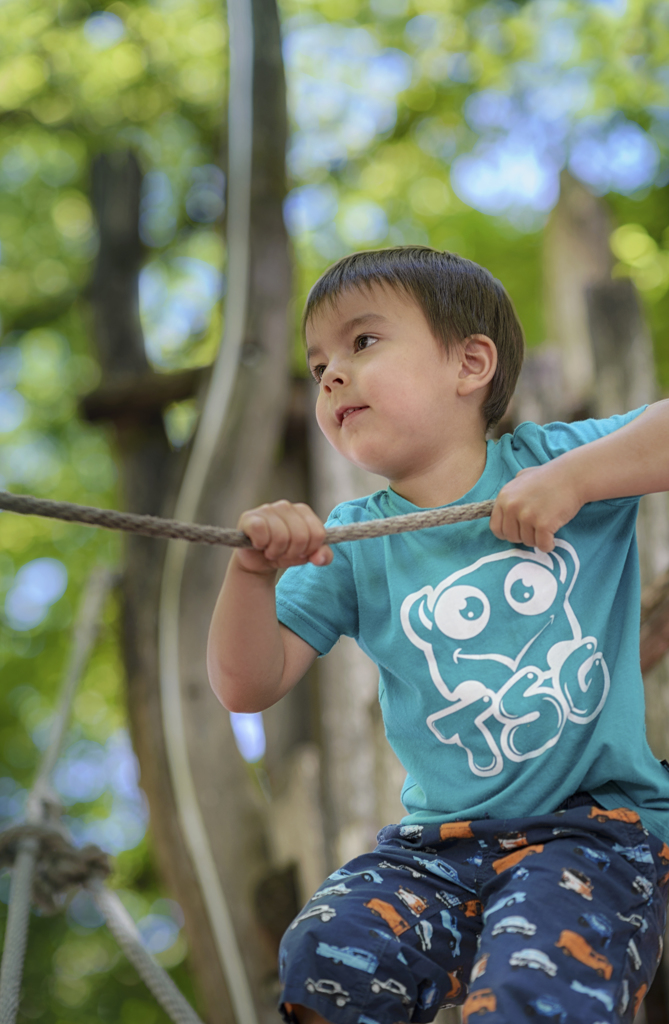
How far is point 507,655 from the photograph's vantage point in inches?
49.0

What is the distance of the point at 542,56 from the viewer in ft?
18.3

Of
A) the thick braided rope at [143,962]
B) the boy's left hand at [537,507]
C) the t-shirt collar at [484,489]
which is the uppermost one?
the t-shirt collar at [484,489]

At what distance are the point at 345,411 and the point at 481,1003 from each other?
2.43 feet

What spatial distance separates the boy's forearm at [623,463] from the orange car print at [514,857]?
42cm

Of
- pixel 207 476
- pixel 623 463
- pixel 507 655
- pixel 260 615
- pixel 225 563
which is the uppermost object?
pixel 207 476

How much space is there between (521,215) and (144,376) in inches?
129

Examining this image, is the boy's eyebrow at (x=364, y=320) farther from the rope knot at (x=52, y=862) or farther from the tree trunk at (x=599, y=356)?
the rope knot at (x=52, y=862)

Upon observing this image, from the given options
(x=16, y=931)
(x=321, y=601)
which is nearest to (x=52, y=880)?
(x=16, y=931)

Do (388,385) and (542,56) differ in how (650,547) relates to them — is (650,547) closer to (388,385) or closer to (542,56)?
(388,385)

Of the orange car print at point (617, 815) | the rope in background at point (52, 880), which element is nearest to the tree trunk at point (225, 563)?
the rope in background at point (52, 880)

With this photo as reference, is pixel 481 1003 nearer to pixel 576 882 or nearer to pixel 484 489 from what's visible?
pixel 576 882

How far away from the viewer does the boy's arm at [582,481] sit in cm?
123

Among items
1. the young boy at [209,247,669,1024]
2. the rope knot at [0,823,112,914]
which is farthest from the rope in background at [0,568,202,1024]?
the young boy at [209,247,669,1024]

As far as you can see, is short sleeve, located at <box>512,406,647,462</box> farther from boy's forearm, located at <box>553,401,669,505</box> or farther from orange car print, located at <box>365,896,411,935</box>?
orange car print, located at <box>365,896,411,935</box>
